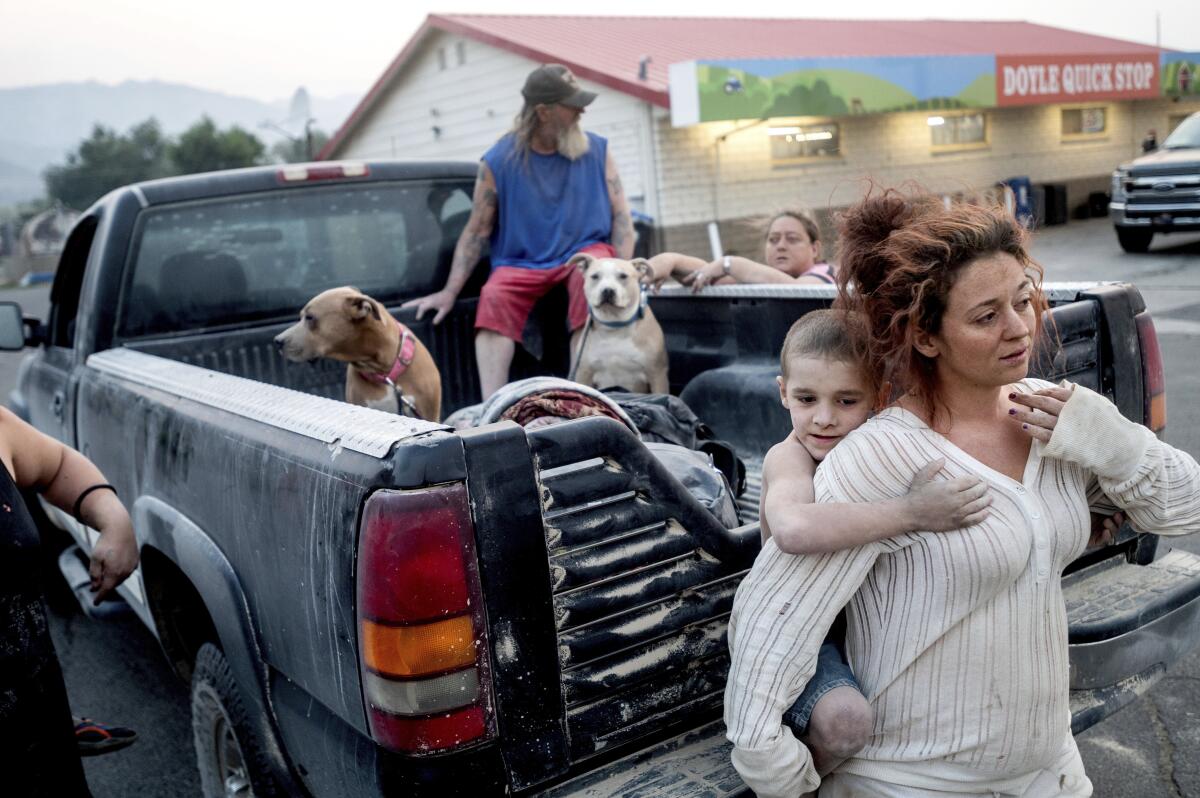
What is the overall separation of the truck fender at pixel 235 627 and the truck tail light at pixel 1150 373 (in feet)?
8.12

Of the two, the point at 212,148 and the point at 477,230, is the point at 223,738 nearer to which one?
the point at 477,230

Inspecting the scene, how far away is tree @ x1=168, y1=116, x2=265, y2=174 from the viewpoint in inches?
1715

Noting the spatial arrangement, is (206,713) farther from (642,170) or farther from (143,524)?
(642,170)

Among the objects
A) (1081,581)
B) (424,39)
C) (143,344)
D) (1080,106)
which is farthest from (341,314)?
(1080,106)

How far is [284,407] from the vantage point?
233cm

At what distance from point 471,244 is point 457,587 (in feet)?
9.67

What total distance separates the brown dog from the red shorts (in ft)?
1.41

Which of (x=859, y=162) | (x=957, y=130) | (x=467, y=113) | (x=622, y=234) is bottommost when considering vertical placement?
(x=622, y=234)

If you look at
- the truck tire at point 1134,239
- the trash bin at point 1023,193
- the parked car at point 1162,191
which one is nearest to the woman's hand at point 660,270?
the parked car at point 1162,191

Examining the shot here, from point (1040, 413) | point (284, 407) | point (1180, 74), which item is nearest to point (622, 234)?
point (284, 407)

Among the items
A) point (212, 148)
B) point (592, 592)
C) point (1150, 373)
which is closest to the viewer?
point (592, 592)

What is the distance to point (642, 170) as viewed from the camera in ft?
62.7

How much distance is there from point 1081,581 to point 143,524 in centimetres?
259

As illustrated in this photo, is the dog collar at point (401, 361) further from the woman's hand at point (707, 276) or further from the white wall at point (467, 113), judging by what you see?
the white wall at point (467, 113)
